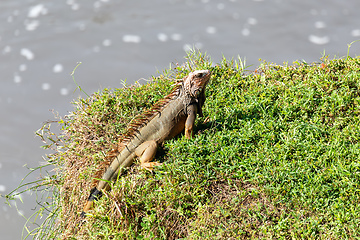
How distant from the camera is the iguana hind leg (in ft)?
17.9

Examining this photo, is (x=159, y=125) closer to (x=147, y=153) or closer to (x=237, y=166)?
(x=147, y=153)

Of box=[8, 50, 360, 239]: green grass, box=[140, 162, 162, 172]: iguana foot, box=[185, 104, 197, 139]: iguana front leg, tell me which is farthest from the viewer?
box=[185, 104, 197, 139]: iguana front leg

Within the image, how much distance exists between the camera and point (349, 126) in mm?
5691

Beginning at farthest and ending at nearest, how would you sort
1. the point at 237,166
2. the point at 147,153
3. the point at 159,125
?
the point at 159,125
the point at 147,153
the point at 237,166

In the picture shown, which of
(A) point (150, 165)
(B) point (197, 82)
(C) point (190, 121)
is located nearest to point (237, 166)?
(C) point (190, 121)

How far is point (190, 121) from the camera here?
5.71 meters

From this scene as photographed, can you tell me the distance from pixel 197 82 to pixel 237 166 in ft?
4.00

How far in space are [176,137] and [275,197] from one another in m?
1.54

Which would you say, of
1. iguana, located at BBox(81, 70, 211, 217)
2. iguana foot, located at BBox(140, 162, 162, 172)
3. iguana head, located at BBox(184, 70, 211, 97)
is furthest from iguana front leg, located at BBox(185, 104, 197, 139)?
iguana foot, located at BBox(140, 162, 162, 172)

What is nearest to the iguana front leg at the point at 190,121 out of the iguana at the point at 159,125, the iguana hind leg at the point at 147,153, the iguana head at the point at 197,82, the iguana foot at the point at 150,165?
the iguana at the point at 159,125

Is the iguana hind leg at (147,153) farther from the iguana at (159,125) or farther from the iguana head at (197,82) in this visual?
the iguana head at (197,82)

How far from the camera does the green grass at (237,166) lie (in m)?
4.92

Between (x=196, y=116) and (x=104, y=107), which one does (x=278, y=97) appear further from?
(x=104, y=107)

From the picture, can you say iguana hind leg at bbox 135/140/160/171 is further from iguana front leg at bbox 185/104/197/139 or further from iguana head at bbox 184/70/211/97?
iguana head at bbox 184/70/211/97
